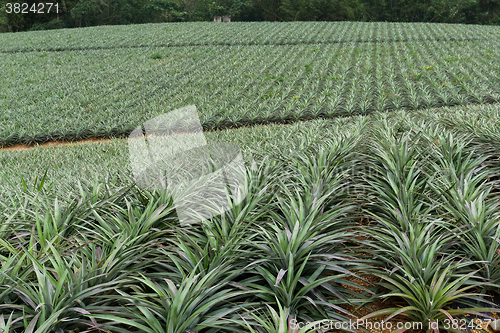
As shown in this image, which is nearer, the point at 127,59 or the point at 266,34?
the point at 127,59

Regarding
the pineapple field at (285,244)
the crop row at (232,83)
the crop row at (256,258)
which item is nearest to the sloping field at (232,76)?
the crop row at (232,83)

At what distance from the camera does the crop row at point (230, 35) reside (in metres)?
22.0

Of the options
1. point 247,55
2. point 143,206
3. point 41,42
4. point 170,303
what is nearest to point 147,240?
point 143,206

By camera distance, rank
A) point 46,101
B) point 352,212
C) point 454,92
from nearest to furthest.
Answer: point 352,212 < point 454,92 < point 46,101

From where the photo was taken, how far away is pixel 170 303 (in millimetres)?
1719

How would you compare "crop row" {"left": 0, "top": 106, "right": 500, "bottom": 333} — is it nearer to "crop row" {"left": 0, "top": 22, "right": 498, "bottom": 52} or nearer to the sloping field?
the sloping field

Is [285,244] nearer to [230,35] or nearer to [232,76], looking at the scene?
[232,76]

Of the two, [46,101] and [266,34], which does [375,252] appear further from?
[266,34]

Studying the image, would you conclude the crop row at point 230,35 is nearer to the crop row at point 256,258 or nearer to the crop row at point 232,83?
the crop row at point 232,83

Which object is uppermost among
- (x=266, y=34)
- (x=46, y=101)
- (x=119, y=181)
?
(x=266, y=34)

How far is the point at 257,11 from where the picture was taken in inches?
1853

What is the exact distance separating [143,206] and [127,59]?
61.2ft

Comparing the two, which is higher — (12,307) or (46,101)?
(12,307)

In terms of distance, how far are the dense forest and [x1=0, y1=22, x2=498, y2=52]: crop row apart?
671 inches
